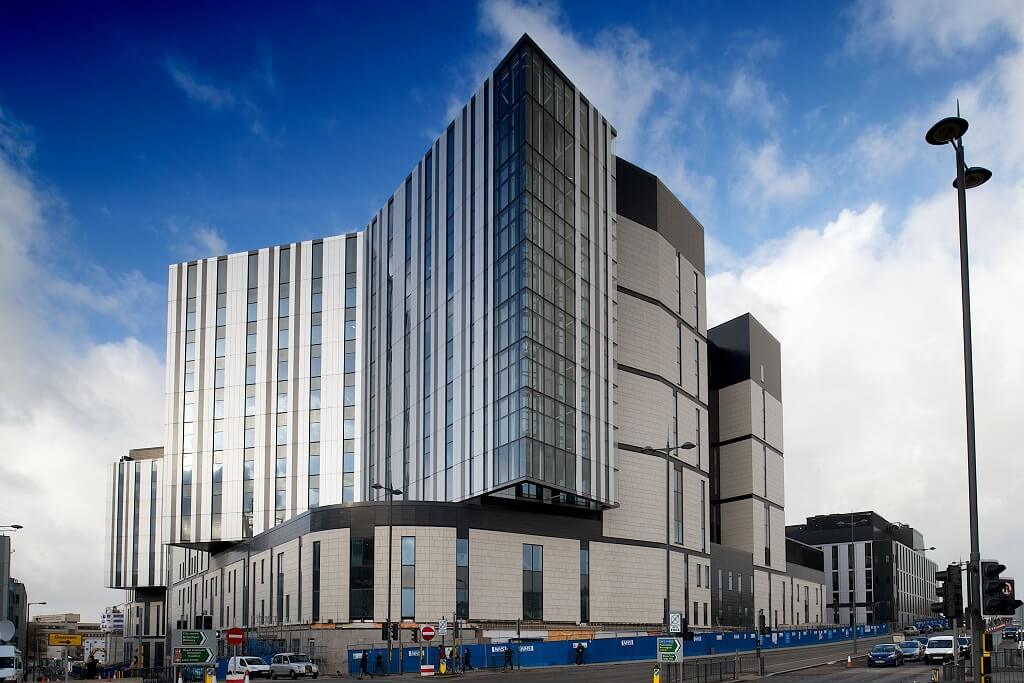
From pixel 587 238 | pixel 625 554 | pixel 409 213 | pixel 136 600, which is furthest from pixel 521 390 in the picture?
pixel 136 600

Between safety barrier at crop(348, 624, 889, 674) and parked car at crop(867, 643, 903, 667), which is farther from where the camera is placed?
parked car at crop(867, 643, 903, 667)

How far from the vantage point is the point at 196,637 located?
83.9 feet

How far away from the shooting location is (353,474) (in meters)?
106

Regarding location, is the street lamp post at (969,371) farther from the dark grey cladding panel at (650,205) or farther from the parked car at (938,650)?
the dark grey cladding panel at (650,205)

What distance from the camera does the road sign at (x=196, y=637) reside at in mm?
25484

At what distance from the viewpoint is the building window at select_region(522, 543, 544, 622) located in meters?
76.0

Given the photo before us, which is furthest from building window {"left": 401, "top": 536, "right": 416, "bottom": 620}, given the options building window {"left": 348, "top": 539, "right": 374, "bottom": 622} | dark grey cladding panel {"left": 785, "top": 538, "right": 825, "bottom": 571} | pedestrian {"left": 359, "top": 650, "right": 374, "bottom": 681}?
dark grey cladding panel {"left": 785, "top": 538, "right": 825, "bottom": 571}

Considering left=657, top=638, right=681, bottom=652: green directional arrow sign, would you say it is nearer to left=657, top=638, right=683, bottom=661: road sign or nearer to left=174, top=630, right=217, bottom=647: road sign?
left=657, top=638, right=683, bottom=661: road sign

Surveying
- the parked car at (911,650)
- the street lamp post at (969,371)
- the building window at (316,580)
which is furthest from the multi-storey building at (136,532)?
the street lamp post at (969,371)

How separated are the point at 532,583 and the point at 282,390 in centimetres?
4449

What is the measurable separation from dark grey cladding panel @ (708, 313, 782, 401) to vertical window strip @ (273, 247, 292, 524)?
4745 cm

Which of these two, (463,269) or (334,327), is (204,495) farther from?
(463,269)

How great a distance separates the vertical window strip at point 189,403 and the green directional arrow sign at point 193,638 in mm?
89082

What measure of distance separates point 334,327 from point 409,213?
2178cm
